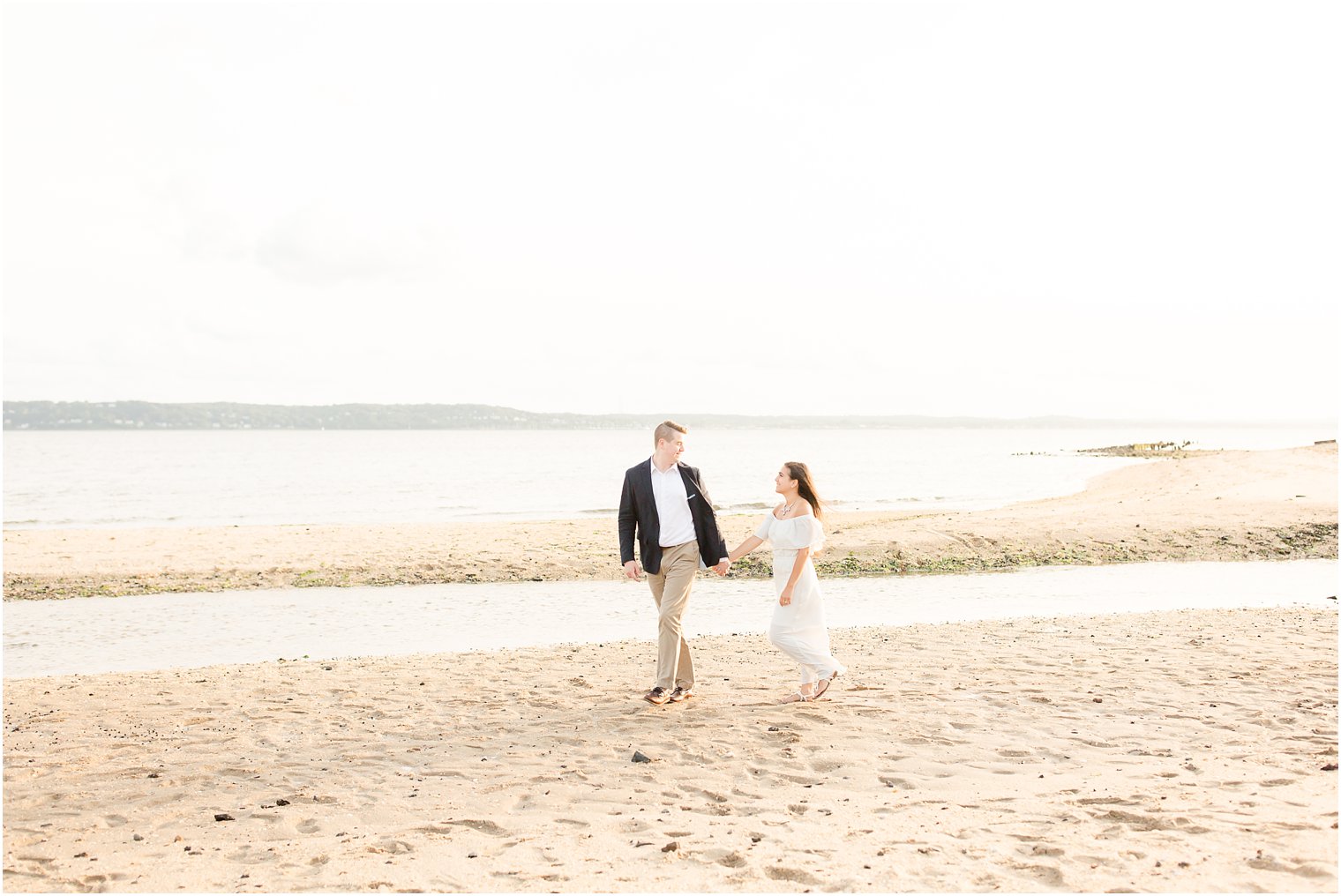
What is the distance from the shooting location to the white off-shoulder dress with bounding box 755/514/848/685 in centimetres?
845

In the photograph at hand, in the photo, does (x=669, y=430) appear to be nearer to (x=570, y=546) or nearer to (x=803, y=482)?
(x=803, y=482)

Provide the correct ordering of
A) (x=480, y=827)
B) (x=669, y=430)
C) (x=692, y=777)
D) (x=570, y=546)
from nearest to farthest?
(x=480, y=827) < (x=692, y=777) < (x=669, y=430) < (x=570, y=546)

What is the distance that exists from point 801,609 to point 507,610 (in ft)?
25.8

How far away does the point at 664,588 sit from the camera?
8.53m

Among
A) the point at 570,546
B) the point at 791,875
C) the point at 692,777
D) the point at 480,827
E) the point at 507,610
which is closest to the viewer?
the point at 791,875

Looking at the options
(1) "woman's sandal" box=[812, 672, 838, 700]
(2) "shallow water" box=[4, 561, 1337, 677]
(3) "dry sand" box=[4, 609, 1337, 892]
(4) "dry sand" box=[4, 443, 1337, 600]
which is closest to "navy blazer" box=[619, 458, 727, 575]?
(3) "dry sand" box=[4, 609, 1337, 892]

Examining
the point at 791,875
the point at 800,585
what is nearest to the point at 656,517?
the point at 800,585

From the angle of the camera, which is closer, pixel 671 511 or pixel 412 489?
pixel 671 511

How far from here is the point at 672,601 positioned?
8.38 meters

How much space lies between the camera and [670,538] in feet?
27.7

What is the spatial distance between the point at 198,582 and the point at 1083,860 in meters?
17.0

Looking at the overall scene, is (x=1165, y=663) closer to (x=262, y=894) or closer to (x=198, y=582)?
Result: (x=262, y=894)

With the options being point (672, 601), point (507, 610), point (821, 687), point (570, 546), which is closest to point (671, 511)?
point (672, 601)

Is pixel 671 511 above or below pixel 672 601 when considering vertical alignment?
above
